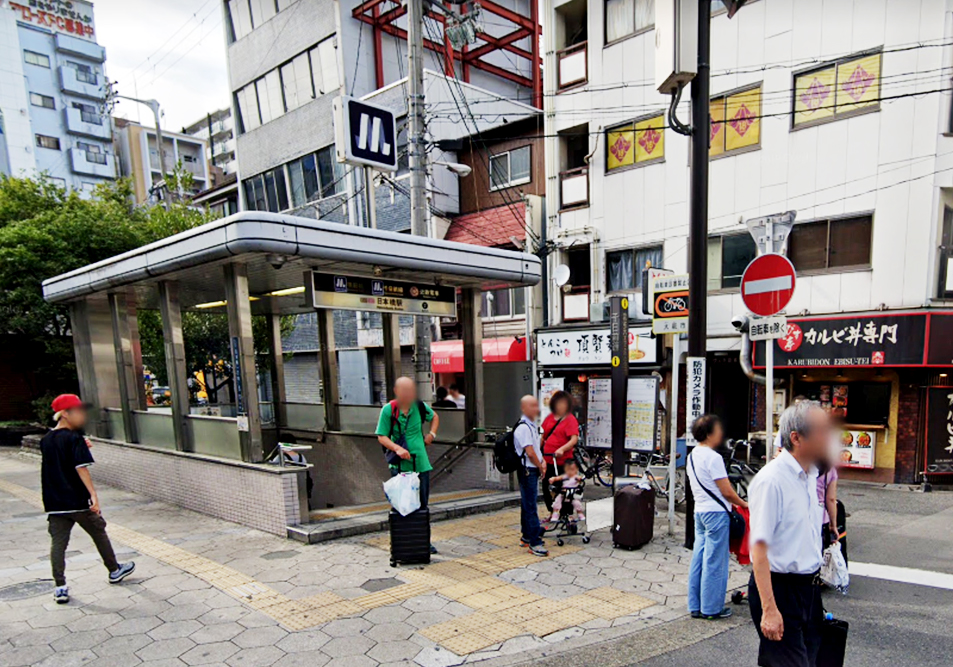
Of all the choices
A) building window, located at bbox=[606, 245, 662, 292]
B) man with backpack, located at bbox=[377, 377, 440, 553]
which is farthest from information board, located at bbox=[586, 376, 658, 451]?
building window, located at bbox=[606, 245, 662, 292]

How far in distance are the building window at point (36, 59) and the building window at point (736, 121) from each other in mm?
49783

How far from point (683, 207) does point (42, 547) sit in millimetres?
13378

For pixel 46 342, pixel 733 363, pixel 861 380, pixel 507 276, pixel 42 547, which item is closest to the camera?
pixel 42 547

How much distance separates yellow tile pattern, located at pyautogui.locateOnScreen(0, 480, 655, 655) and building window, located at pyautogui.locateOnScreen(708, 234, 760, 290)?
9.00 m

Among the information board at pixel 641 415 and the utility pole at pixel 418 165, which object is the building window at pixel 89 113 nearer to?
the utility pole at pixel 418 165

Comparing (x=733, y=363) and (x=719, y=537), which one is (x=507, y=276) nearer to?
(x=719, y=537)

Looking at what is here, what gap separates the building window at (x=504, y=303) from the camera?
57.5 feet

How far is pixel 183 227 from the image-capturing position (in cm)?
1664

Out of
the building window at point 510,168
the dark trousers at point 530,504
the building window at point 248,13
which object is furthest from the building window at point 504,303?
the building window at point 248,13

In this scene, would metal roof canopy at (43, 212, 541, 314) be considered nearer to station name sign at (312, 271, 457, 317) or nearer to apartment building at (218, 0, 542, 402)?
station name sign at (312, 271, 457, 317)

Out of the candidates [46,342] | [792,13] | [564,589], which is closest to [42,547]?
[564,589]

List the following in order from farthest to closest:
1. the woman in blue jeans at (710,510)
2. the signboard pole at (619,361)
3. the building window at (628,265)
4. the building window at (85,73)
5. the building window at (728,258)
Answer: the building window at (85,73) → the building window at (628,265) → the building window at (728,258) → the signboard pole at (619,361) → the woman in blue jeans at (710,510)

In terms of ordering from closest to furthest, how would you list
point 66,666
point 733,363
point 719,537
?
1. point 66,666
2. point 719,537
3. point 733,363

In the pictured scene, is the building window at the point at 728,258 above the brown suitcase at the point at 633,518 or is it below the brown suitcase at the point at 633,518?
above
